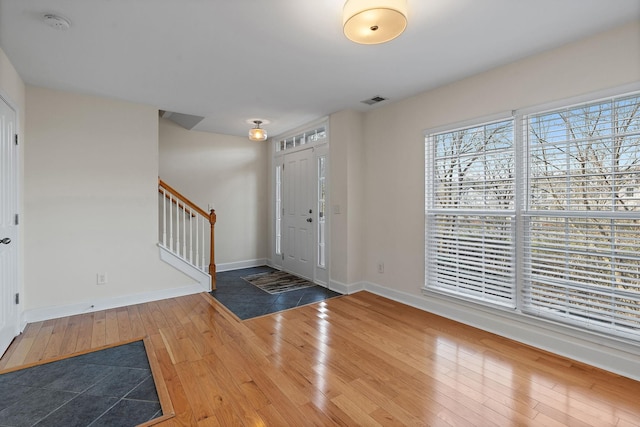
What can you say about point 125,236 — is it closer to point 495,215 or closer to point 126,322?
point 126,322

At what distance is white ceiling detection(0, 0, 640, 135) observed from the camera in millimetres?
1979

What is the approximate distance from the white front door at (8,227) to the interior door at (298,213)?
3.31 m

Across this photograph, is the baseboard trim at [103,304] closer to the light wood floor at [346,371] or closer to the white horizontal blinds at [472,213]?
the light wood floor at [346,371]

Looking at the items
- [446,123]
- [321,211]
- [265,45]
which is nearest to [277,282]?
[321,211]

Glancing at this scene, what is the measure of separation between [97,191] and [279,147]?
293 cm

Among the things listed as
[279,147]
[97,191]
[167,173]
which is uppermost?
[279,147]

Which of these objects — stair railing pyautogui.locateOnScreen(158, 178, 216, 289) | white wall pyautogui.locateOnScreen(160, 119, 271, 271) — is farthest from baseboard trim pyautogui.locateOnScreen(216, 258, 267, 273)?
stair railing pyautogui.locateOnScreen(158, 178, 216, 289)

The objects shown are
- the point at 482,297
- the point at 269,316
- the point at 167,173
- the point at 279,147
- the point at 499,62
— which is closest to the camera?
the point at 499,62

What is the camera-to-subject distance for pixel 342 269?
13.8 feet

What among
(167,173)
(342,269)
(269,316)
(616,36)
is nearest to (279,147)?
(167,173)

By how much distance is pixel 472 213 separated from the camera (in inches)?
122

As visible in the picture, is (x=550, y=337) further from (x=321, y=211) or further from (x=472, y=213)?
(x=321, y=211)

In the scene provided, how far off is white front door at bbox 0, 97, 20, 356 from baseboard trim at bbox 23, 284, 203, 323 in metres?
0.36

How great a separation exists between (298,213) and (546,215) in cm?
340
